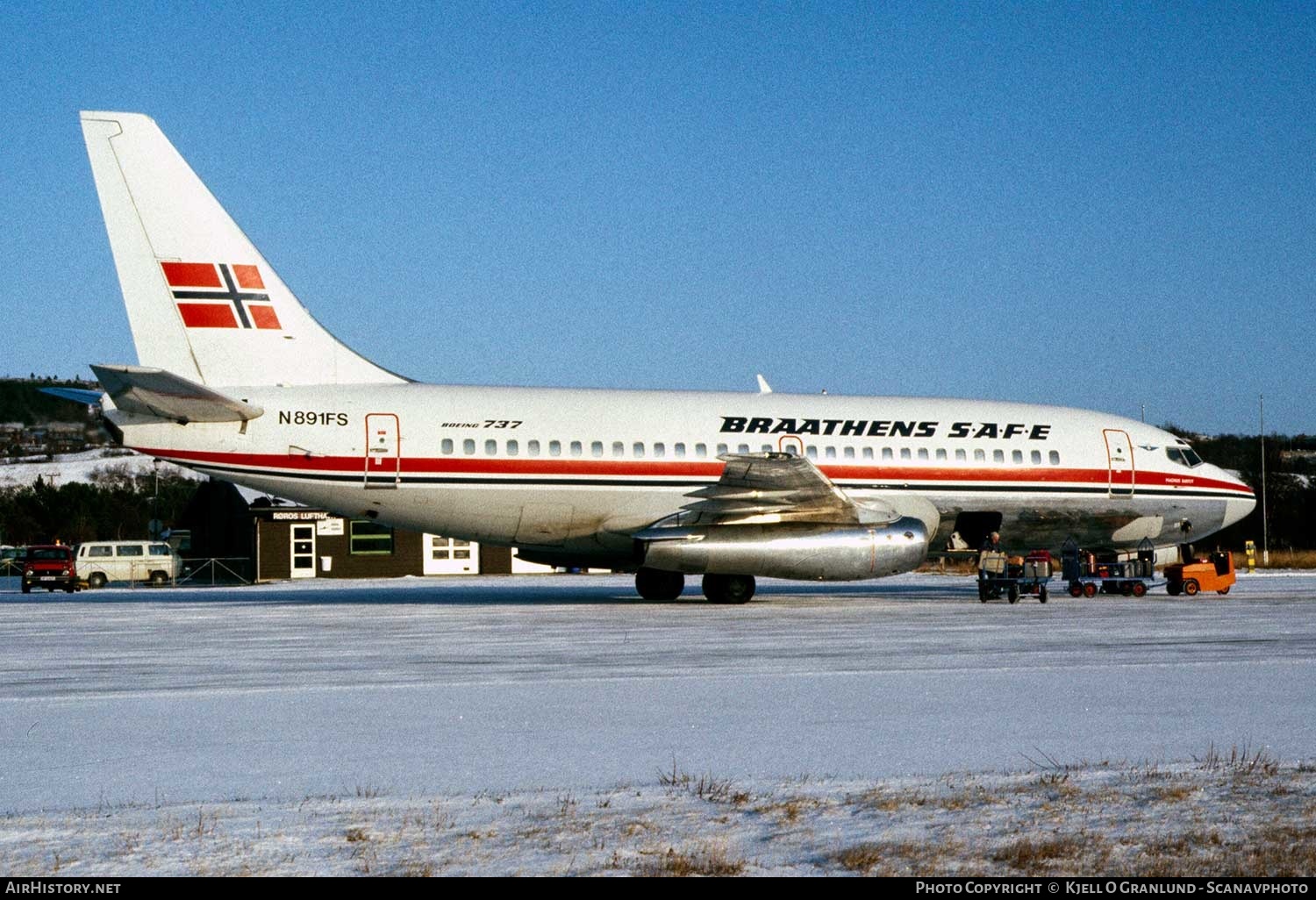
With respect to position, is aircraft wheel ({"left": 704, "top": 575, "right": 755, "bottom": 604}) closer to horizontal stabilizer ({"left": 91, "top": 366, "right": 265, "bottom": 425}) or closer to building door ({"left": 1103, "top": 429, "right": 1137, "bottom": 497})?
building door ({"left": 1103, "top": 429, "right": 1137, "bottom": 497})

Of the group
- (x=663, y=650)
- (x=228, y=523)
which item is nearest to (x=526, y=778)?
(x=663, y=650)

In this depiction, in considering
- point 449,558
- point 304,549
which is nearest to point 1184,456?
point 449,558

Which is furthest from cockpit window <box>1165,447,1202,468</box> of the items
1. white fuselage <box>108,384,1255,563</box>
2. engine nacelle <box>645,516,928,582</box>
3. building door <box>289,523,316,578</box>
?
building door <box>289,523,316,578</box>

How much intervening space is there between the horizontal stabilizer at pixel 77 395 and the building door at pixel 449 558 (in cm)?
2385

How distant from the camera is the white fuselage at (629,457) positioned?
20375 millimetres

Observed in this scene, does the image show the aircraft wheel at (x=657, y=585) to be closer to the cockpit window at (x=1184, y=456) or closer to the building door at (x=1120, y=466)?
the building door at (x=1120, y=466)

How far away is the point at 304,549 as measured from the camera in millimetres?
44375

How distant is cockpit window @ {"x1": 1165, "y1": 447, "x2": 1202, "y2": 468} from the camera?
2489cm

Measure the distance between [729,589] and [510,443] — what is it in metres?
4.42

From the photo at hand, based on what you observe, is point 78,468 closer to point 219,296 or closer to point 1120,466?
point 219,296

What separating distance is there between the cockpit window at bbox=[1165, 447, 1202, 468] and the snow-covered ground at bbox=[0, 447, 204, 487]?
83.0 m

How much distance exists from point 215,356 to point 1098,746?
16359 mm

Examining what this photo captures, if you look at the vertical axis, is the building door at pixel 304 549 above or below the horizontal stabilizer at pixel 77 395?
below

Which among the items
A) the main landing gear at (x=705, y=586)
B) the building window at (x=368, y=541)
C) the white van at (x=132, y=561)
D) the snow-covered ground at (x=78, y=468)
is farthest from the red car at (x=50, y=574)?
the snow-covered ground at (x=78, y=468)
